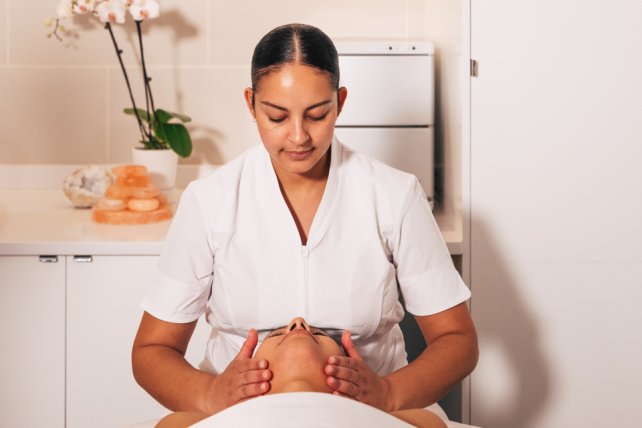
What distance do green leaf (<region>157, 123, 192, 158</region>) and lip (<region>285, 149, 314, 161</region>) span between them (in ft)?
3.76

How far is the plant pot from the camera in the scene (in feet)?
8.64

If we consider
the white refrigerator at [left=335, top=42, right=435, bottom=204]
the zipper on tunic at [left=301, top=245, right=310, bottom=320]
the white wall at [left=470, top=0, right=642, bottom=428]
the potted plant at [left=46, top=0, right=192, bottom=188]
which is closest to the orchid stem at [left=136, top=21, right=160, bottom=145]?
the potted plant at [left=46, top=0, right=192, bottom=188]

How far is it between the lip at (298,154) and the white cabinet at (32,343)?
0.85 meters

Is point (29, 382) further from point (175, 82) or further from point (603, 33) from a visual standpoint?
point (603, 33)

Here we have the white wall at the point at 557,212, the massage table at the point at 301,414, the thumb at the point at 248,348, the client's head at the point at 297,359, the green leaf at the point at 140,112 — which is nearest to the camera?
the massage table at the point at 301,414

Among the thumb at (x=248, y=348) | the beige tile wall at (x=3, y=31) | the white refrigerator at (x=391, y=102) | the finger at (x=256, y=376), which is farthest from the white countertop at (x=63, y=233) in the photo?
the finger at (x=256, y=376)

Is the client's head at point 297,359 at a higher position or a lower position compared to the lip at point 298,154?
lower

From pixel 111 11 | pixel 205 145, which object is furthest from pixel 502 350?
pixel 111 11

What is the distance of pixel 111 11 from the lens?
2.63m

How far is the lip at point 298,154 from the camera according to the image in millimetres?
1540

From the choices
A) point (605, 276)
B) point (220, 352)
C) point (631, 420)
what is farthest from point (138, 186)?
point (631, 420)

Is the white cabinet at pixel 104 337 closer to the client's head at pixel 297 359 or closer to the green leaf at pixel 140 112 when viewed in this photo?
the green leaf at pixel 140 112

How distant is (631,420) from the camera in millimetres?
2207

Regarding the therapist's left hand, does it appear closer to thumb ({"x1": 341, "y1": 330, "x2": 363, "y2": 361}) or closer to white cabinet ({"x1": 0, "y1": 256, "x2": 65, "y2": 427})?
thumb ({"x1": 341, "y1": 330, "x2": 363, "y2": 361})
